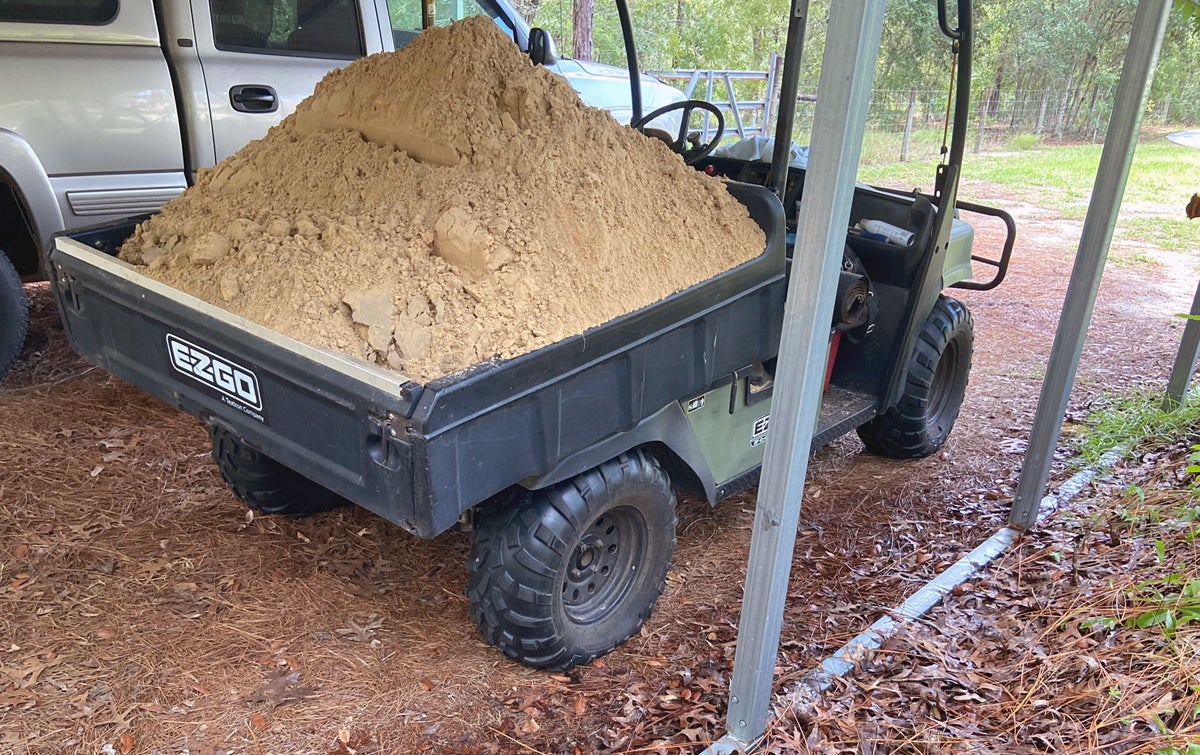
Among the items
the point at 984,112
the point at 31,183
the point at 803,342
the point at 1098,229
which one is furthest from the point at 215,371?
the point at 984,112

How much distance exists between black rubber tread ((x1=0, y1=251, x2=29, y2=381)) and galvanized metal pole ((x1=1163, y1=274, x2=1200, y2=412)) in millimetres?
5458

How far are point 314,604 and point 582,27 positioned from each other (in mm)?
12359

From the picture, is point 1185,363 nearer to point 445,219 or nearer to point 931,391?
point 931,391

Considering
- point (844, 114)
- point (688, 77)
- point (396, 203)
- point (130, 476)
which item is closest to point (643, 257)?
point (396, 203)

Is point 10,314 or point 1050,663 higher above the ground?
point 10,314

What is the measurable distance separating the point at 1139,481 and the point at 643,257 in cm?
267

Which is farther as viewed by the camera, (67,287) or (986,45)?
(986,45)

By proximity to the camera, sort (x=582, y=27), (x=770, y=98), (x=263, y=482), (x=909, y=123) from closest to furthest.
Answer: (x=263, y=482) < (x=582, y=27) < (x=909, y=123) < (x=770, y=98)

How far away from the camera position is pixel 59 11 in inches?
152

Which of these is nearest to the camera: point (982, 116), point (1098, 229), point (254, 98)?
point (1098, 229)

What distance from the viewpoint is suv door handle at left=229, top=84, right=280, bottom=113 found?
436 centimetres

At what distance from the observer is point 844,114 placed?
167 cm

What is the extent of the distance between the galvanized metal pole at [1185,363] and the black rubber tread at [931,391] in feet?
3.56

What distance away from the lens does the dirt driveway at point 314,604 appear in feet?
7.60
